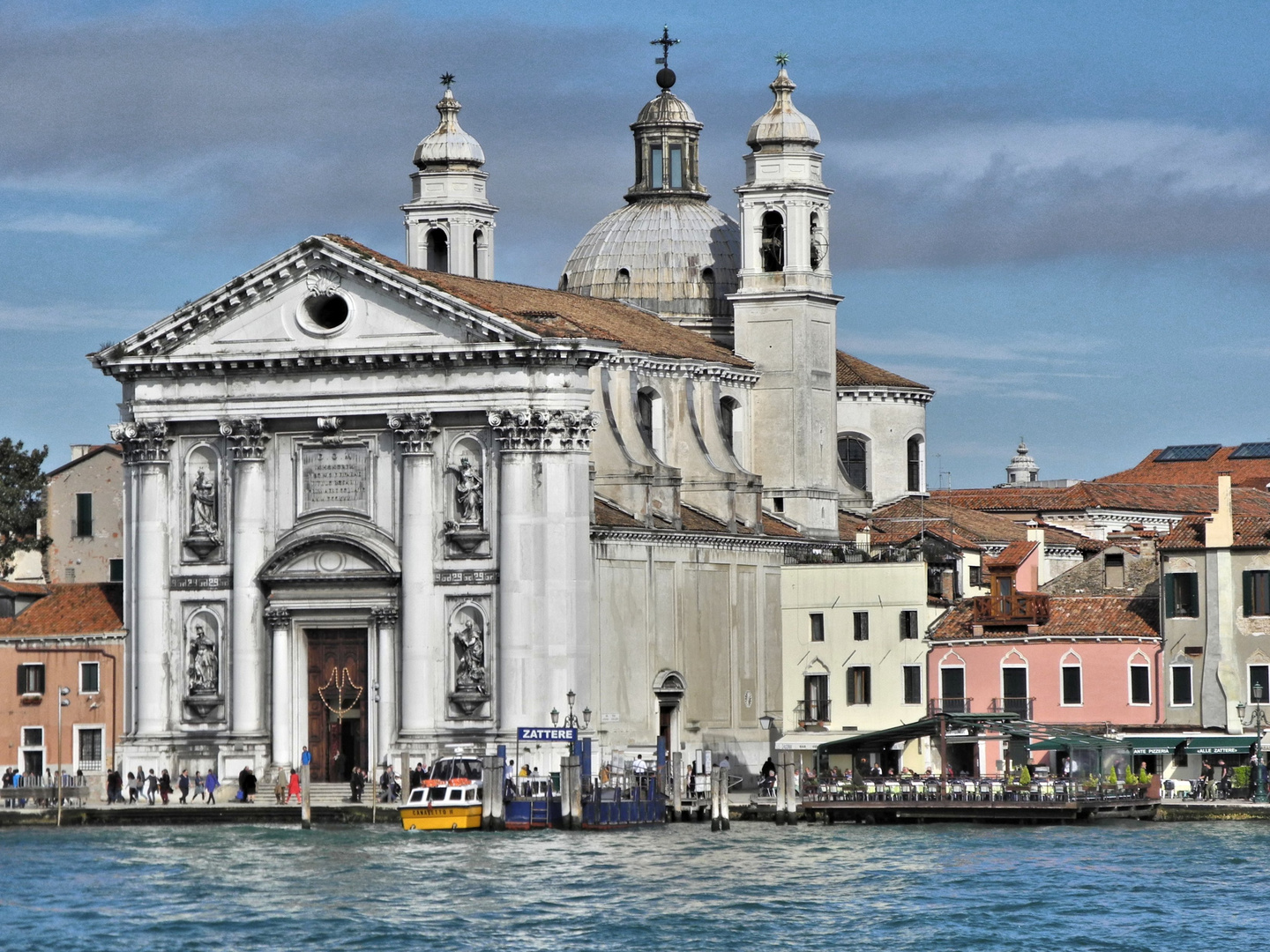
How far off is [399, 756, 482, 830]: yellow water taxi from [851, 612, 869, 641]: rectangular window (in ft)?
33.7

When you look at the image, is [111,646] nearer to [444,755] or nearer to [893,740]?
[444,755]

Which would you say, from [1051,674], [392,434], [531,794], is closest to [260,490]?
[392,434]

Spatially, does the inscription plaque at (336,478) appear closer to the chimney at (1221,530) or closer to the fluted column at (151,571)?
the fluted column at (151,571)

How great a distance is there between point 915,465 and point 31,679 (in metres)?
21.2

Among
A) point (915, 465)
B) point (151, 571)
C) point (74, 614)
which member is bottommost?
point (74, 614)

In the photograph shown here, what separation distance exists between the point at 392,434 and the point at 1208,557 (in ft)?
46.1

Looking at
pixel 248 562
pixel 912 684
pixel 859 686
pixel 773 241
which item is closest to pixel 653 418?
pixel 773 241

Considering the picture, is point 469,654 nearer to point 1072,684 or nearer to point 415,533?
point 415,533

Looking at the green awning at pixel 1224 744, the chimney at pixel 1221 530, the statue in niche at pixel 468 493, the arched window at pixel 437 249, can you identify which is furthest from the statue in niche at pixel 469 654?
the arched window at pixel 437 249

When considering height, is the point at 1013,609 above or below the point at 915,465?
below

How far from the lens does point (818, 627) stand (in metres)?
70.4

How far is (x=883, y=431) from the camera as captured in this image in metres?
80.4

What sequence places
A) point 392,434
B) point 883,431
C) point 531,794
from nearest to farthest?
point 531,794, point 392,434, point 883,431

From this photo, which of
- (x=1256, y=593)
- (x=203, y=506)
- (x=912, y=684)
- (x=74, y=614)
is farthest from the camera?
(x=74, y=614)
